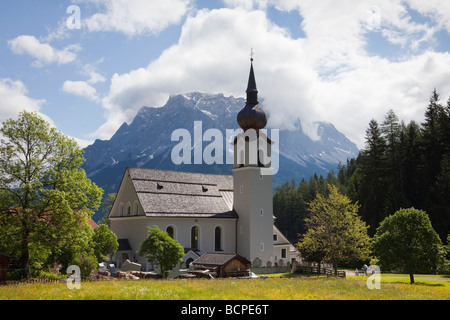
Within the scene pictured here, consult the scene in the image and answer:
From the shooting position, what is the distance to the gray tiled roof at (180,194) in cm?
4585

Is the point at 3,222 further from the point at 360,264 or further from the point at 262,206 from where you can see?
the point at 360,264

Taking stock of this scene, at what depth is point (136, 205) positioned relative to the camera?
4659 centimetres

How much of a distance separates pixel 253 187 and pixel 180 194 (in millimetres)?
9349

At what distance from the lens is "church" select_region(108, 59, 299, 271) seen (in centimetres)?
4622

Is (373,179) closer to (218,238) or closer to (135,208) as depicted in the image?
(218,238)

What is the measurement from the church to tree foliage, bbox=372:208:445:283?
18933 mm

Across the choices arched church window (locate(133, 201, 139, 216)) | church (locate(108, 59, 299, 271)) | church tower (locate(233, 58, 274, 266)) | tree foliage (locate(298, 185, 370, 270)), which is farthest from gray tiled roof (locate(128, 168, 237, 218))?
tree foliage (locate(298, 185, 370, 270))

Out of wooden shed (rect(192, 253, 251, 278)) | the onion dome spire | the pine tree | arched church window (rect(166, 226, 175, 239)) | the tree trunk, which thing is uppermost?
the onion dome spire

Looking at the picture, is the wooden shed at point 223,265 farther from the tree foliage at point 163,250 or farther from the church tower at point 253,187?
the church tower at point 253,187

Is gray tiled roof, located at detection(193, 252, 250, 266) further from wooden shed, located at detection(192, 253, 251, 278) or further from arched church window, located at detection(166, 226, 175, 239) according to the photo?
arched church window, located at detection(166, 226, 175, 239)

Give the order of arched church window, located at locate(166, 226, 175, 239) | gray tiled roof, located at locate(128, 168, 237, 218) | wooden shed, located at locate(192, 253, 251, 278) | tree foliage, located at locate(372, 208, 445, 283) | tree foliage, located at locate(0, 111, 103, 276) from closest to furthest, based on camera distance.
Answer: tree foliage, located at locate(0, 111, 103, 276)
tree foliage, located at locate(372, 208, 445, 283)
wooden shed, located at locate(192, 253, 251, 278)
gray tiled roof, located at locate(128, 168, 237, 218)
arched church window, located at locate(166, 226, 175, 239)

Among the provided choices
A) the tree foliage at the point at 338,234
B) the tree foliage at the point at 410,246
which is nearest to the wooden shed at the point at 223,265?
the tree foliage at the point at 338,234

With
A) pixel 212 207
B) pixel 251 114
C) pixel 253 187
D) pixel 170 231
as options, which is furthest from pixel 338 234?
pixel 170 231
